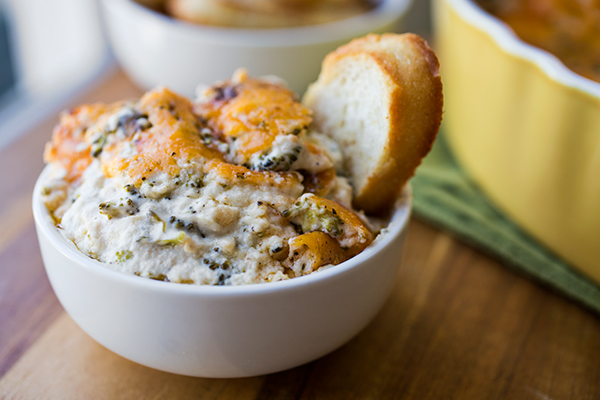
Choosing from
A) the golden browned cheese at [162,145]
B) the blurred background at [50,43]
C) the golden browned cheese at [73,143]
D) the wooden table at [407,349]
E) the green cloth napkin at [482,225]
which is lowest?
the blurred background at [50,43]

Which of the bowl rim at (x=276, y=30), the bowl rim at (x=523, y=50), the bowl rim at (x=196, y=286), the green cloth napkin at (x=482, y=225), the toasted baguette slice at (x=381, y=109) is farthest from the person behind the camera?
the bowl rim at (x=276, y=30)

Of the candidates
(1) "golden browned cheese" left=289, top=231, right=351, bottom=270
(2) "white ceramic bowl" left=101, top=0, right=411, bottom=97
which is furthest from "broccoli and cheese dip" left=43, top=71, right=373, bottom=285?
(2) "white ceramic bowl" left=101, top=0, right=411, bottom=97

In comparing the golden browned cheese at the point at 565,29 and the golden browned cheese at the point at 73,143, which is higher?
the golden browned cheese at the point at 73,143

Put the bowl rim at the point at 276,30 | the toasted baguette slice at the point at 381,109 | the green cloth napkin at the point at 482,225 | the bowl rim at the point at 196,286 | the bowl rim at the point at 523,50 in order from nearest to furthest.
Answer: the bowl rim at the point at 196,286 < the toasted baguette slice at the point at 381,109 < the bowl rim at the point at 523,50 < the green cloth napkin at the point at 482,225 < the bowl rim at the point at 276,30

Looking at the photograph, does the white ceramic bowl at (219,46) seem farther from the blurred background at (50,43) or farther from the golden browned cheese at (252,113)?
the golden browned cheese at (252,113)

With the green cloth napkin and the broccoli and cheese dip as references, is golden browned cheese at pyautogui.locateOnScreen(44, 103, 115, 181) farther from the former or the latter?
the green cloth napkin

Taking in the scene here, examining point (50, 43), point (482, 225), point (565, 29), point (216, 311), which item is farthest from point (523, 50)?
point (50, 43)

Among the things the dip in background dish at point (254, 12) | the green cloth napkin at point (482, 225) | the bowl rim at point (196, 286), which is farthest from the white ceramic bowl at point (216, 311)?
the dip in background dish at point (254, 12)

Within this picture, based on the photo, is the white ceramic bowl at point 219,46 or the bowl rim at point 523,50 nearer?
the bowl rim at point 523,50
